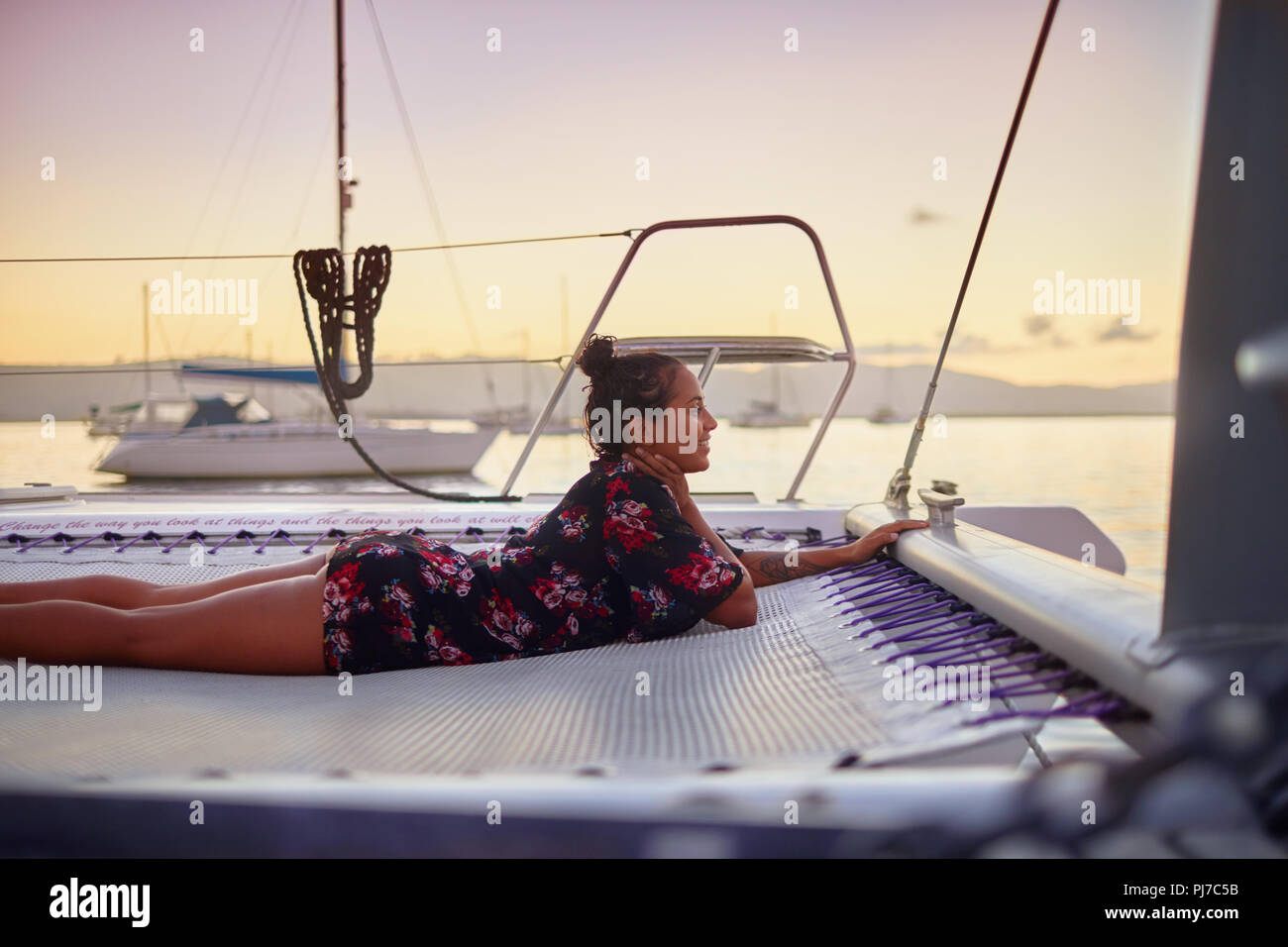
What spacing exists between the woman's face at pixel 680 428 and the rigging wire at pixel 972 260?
61 centimetres

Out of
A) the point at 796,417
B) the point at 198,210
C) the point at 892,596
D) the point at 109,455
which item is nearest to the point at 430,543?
the point at 892,596

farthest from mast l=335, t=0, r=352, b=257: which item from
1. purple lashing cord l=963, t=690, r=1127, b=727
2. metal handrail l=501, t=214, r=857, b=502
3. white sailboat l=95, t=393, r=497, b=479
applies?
white sailboat l=95, t=393, r=497, b=479

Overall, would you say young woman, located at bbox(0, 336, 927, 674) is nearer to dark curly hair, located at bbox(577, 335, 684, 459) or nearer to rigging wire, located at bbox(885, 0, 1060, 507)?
dark curly hair, located at bbox(577, 335, 684, 459)

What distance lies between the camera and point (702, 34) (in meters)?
6.01

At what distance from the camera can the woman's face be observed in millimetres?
1608

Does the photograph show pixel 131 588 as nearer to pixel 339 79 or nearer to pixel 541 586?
pixel 541 586

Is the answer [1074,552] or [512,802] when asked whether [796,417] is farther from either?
[512,802]

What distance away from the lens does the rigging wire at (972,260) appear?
142 centimetres

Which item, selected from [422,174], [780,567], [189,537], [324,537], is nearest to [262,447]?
[422,174]

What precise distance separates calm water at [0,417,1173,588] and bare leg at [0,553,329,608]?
18.0ft

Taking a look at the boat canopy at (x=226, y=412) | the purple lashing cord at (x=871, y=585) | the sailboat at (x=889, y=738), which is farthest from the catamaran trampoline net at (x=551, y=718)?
the boat canopy at (x=226, y=412)

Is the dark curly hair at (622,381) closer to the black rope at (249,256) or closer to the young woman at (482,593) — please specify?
the young woman at (482,593)

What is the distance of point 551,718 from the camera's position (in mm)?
1051

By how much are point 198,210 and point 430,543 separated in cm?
915
